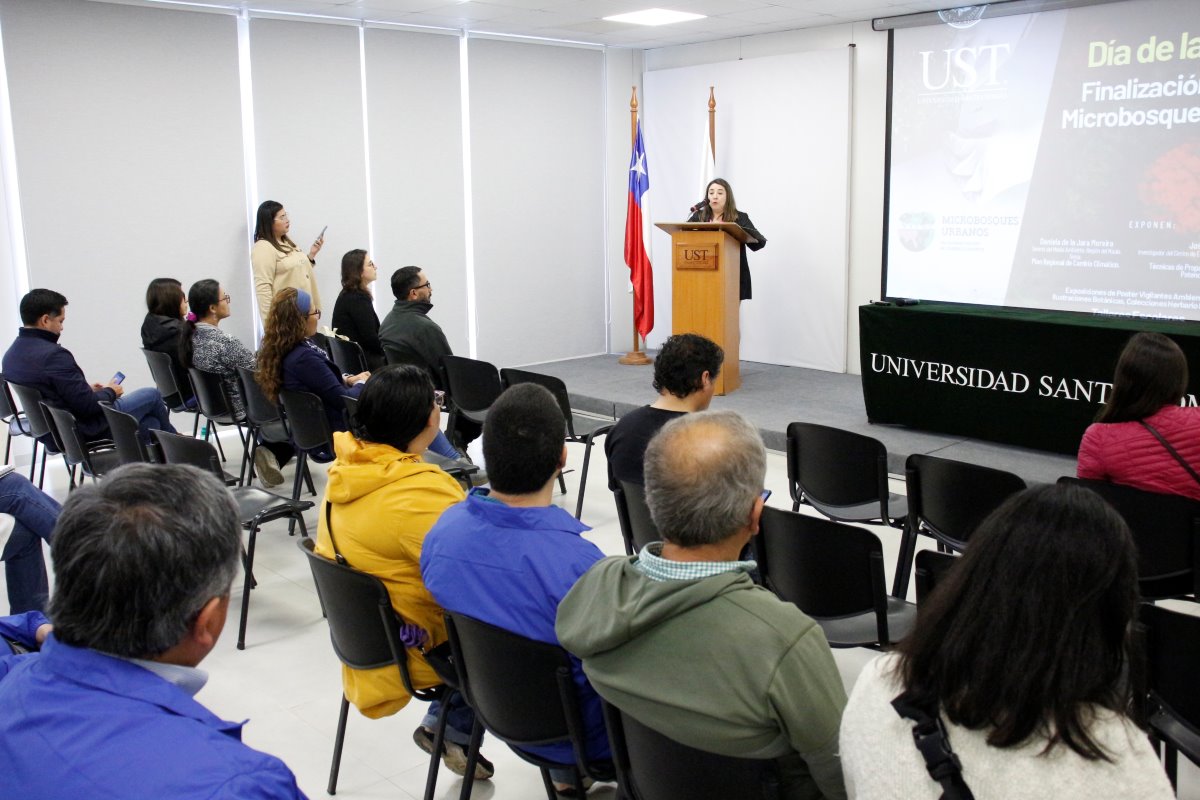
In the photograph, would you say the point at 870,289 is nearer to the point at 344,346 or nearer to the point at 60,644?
the point at 344,346

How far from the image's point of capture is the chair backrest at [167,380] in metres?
5.87

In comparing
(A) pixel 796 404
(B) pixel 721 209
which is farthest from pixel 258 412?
(B) pixel 721 209

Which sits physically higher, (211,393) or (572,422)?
(211,393)

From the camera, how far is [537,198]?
9062 mm

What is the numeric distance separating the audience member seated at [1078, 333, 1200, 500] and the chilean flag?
589 centimetres

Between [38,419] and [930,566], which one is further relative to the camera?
[38,419]

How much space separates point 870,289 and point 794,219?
0.89 meters

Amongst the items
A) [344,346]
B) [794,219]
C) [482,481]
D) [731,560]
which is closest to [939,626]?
[731,560]

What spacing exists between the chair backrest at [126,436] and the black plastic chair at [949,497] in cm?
296

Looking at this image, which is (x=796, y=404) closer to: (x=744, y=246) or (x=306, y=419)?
(x=744, y=246)

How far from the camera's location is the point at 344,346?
628 cm

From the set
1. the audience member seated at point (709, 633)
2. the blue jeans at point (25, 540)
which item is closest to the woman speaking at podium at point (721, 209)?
the blue jeans at point (25, 540)

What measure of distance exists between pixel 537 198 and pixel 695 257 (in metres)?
2.13

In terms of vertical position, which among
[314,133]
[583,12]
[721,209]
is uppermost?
[583,12]
